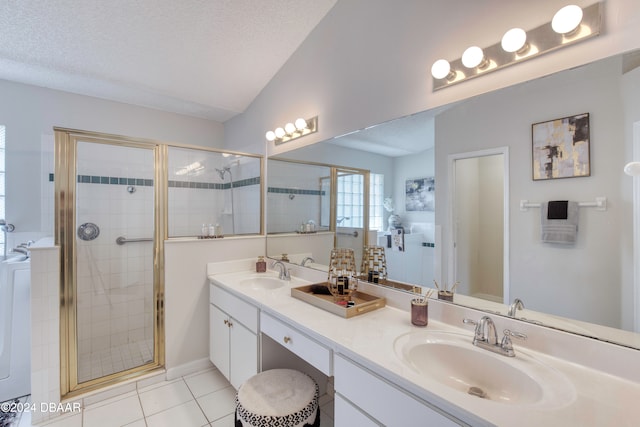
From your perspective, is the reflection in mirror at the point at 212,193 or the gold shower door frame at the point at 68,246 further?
the reflection in mirror at the point at 212,193

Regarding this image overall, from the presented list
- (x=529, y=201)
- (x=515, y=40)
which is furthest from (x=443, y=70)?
(x=529, y=201)

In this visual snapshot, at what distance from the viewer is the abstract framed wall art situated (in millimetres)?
983

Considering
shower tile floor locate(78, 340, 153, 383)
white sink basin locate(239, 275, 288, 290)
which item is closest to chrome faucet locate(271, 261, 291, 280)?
white sink basin locate(239, 275, 288, 290)

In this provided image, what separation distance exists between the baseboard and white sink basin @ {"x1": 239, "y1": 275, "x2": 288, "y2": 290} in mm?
803

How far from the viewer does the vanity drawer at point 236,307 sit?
1.71 m

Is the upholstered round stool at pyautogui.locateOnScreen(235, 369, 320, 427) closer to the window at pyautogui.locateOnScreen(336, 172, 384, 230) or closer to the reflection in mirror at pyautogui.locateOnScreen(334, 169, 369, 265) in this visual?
the reflection in mirror at pyautogui.locateOnScreen(334, 169, 369, 265)

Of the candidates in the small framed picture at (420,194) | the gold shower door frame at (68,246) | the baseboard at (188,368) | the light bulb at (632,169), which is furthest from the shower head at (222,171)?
the light bulb at (632,169)

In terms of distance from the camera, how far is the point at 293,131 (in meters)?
2.28

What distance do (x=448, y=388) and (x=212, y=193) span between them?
8.31ft

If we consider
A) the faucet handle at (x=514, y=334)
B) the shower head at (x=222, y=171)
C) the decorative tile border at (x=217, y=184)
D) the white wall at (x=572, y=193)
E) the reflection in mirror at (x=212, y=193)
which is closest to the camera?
the white wall at (x=572, y=193)


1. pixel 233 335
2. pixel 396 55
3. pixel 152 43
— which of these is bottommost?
pixel 233 335

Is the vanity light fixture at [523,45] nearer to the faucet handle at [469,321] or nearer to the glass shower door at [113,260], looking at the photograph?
the faucet handle at [469,321]

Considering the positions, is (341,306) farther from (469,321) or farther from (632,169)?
(632,169)

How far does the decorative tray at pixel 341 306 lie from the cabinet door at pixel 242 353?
0.39 m
